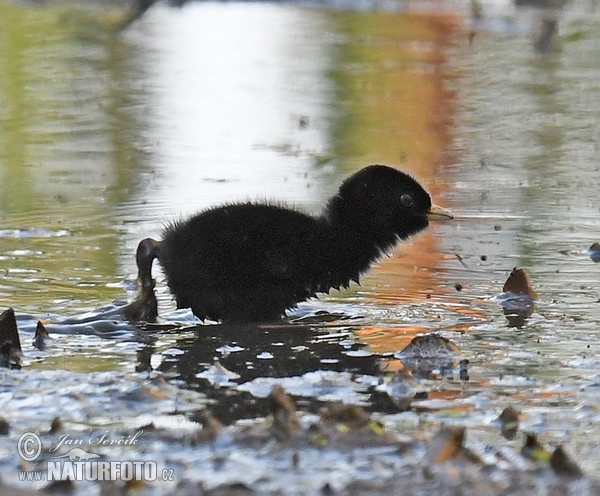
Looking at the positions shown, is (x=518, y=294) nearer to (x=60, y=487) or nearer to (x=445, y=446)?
(x=445, y=446)

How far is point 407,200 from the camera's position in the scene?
6.08m

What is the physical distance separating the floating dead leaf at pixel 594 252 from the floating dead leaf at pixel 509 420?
8.29 ft

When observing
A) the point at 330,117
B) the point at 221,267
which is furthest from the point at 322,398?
the point at 330,117

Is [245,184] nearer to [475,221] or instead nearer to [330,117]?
[475,221]

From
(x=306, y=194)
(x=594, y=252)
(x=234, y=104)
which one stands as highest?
(x=234, y=104)

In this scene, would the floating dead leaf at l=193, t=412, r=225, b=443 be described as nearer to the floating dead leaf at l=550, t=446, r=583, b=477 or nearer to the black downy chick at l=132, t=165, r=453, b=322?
the floating dead leaf at l=550, t=446, r=583, b=477

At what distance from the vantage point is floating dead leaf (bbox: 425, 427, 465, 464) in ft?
12.2

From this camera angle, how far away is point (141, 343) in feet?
16.9

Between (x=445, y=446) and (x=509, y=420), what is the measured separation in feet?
1.46

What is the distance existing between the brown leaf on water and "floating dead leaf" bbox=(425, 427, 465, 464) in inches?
80.4

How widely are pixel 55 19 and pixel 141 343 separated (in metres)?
14.3

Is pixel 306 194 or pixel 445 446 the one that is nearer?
pixel 445 446

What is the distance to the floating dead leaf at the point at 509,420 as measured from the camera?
13.3ft

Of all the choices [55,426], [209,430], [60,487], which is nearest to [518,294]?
[209,430]
